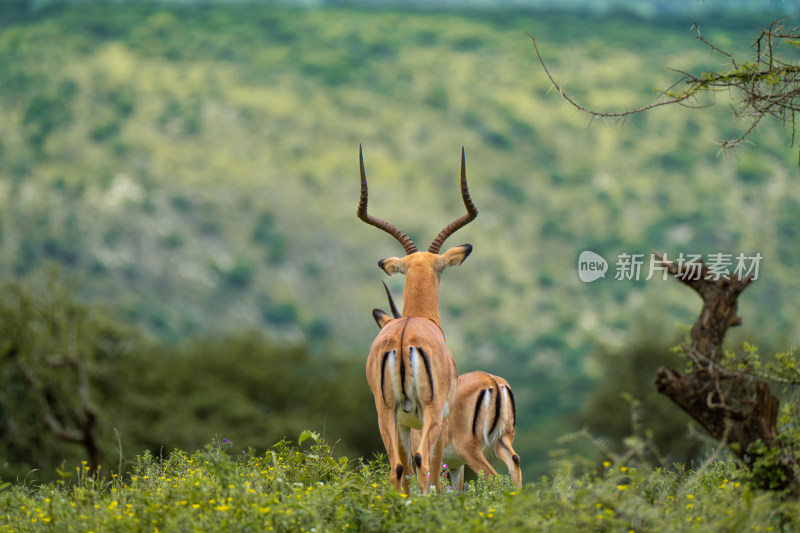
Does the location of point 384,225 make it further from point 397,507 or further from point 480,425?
point 397,507

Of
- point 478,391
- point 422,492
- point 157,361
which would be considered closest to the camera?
point 422,492

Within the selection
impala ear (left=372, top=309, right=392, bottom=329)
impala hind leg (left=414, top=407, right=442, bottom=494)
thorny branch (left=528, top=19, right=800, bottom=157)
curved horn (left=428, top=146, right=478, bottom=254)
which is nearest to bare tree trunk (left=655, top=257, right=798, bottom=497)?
impala hind leg (left=414, top=407, right=442, bottom=494)

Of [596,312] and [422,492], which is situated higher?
[422,492]

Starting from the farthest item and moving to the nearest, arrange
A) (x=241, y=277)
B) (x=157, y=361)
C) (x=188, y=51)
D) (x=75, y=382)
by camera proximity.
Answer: (x=188, y=51) < (x=241, y=277) < (x=157, y=361) < (x=75, y=382)

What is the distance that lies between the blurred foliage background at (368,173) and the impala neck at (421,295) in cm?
6022

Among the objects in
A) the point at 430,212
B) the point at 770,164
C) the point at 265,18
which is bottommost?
the point at 430,212

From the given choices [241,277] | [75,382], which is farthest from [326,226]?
[75,382]

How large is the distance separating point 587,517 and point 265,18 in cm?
17148

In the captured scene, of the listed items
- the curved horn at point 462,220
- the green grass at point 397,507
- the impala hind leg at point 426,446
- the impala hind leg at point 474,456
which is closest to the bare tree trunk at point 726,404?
the green grass at point 397,507

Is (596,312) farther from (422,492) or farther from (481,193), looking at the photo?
(422,492)

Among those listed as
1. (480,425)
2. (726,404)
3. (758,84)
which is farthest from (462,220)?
(726,404)

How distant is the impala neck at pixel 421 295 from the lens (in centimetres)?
1048

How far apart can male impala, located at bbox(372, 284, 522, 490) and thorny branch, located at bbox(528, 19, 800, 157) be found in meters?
3.48

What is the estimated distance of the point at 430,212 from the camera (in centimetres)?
12862
